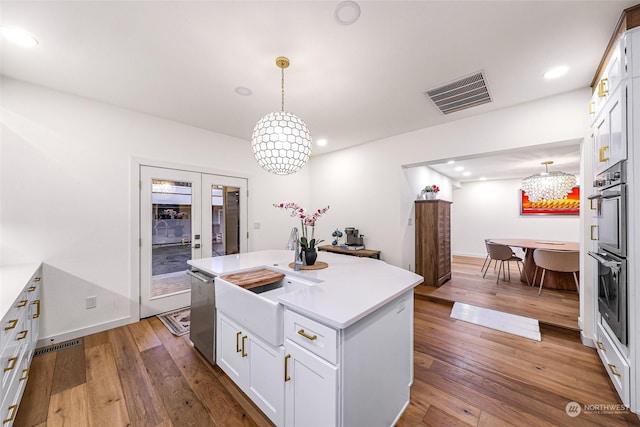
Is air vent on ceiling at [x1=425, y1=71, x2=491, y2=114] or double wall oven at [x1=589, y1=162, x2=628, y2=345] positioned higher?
air vent on ceiling at [x1=425, y1=71, x2=491, y2=114]

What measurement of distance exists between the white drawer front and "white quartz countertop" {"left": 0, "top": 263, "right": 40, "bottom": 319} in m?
3.56

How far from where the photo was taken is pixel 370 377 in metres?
1.27

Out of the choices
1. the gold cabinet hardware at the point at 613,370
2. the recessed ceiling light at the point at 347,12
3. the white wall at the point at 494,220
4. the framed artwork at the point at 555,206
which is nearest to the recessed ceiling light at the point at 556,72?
the recessed ceiling light at the point at 347,12

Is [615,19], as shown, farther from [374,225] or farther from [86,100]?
[86,100]

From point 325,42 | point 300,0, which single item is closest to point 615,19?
point 325,42

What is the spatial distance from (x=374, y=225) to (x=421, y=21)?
296 cm

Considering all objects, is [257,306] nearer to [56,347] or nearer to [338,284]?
[338,284]

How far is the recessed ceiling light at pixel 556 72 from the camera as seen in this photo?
2.09 metres

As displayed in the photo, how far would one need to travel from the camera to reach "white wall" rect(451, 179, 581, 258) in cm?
617

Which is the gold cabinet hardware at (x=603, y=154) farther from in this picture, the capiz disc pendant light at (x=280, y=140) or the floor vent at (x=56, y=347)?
the floor vent at (x=56, y=347)

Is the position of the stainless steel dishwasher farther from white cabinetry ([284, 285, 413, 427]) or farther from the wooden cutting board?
white cabinetry ([284, 285, 413, 427])

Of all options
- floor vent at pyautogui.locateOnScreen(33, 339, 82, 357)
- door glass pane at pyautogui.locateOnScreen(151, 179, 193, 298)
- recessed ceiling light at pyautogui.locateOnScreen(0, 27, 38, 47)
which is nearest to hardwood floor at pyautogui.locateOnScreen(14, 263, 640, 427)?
floor vent at pyautogui.locateOnScreen(33, 339, 82, 357)

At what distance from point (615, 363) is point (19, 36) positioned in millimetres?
4824

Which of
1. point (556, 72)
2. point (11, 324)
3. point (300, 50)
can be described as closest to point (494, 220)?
point (556, 72)
